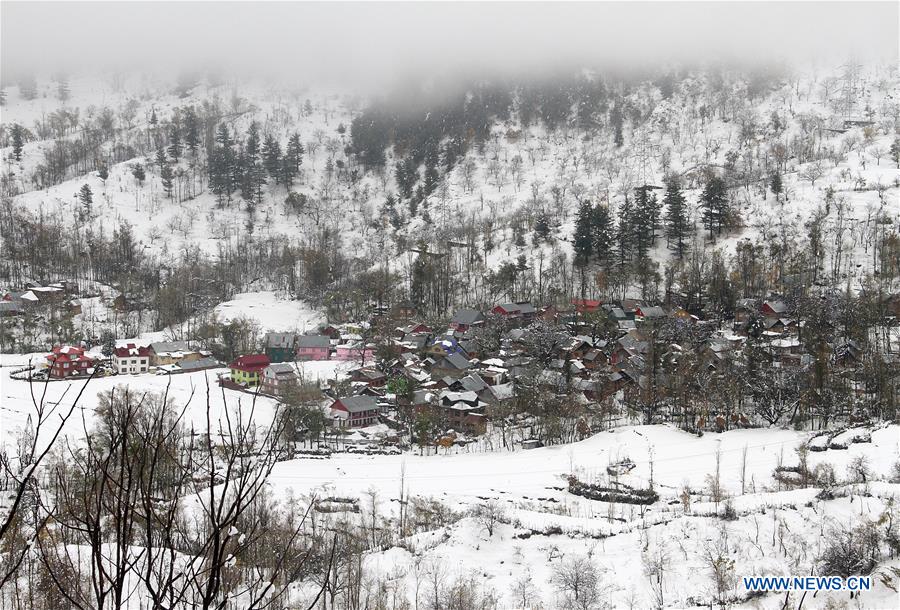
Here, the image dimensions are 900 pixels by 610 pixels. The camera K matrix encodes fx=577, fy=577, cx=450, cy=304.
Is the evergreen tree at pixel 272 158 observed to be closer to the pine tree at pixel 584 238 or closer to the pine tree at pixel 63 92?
the pine tree at pixel 584 238

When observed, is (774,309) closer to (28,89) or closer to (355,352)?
(355,352)

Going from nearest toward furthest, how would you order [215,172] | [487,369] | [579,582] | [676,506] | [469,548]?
1. [579,582]
2. [469,548]
3. [676,506]
4. [487,369]
5. [215,172]

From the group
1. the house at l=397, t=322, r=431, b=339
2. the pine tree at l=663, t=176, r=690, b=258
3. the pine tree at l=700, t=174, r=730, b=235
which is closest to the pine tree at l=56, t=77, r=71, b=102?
the house at l=397, t=322, r=431, b=339

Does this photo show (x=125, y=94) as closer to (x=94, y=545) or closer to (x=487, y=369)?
(x=487, y=369)

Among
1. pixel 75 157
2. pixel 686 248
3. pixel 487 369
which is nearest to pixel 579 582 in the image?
pixel 487 369

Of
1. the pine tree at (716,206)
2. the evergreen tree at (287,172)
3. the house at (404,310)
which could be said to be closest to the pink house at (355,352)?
the house at (404,310)

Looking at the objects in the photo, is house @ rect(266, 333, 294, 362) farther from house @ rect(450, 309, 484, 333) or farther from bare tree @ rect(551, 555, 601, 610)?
bare tree @ rect(551, 555, 601, 610)

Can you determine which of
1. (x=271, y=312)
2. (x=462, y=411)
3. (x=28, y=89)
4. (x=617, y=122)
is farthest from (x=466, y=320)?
(x=28, y=89)
